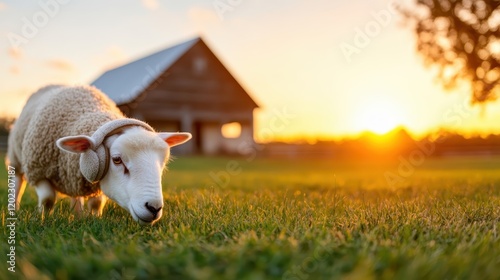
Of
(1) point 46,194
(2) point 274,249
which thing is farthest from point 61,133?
(2) point 274,249

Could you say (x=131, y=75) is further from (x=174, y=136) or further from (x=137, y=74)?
(x=174, y=136)

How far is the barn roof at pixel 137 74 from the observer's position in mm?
7909

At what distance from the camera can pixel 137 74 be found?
10.9 m

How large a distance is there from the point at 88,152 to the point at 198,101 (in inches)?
920

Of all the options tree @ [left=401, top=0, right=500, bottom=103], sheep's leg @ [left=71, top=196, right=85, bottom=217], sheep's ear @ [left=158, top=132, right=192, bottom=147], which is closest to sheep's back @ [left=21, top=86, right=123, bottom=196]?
sheep's leg @ [left=71, top=196, right=85, bottom=217]

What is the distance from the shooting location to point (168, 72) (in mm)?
25281

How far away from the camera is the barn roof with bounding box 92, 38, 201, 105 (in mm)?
7686

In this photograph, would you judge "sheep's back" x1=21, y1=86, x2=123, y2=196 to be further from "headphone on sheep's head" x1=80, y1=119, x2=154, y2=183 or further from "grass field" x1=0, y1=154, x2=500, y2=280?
"grass field" x1=0, y1=154, x2=500, y2=280

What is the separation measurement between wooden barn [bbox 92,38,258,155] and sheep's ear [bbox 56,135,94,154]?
20.1m

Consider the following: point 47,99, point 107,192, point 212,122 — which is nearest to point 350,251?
point 107,192

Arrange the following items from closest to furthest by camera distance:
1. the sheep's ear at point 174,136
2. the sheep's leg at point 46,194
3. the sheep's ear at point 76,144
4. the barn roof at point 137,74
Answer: the sheep's ear at point 76,144 → the sheep's ear at point 174,136 → the sheep's leg at point 46,194 → the barn roof at point 137,74

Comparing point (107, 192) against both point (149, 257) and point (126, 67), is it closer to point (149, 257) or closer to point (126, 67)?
point (149, 257)

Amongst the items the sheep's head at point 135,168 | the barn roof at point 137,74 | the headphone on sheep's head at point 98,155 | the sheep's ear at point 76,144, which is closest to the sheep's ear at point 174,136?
the sheep's head at point 135,168

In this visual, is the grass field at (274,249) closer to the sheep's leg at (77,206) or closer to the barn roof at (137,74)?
the sheep's leg at (77,206)
